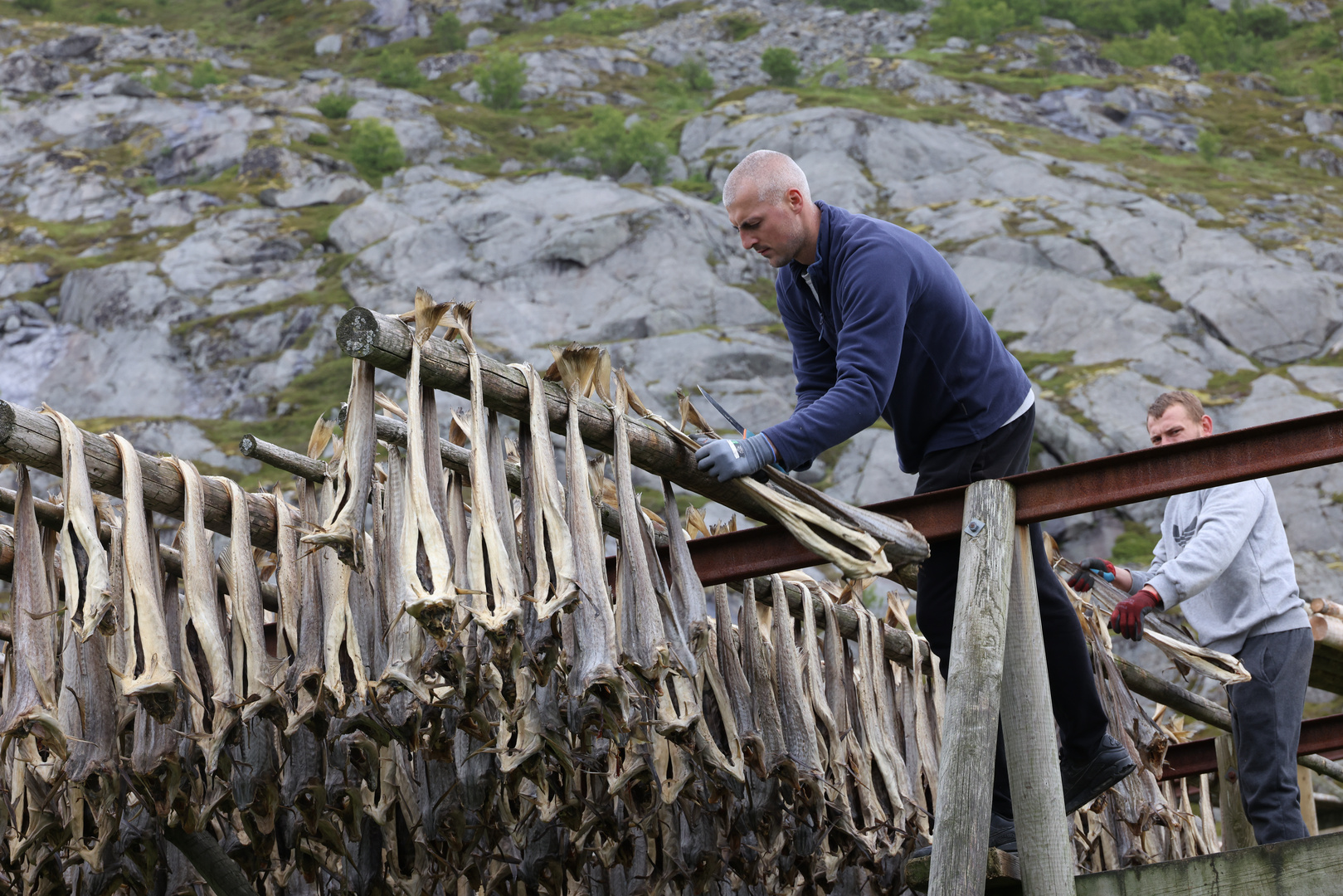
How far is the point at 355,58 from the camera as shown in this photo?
7694cm

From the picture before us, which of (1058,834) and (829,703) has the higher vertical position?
(1058,834)

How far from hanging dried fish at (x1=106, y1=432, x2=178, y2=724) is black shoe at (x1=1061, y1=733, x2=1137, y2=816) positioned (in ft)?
10.9

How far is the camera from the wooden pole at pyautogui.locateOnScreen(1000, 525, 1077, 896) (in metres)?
4.16

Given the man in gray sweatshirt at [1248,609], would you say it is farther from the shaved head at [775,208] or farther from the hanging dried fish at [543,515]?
the hanging dried fish at [543,515]

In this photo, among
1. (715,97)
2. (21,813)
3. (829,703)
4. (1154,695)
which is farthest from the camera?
(715,97)

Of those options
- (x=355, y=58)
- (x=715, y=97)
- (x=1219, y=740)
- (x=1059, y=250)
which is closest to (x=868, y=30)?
(x=715, y=97)

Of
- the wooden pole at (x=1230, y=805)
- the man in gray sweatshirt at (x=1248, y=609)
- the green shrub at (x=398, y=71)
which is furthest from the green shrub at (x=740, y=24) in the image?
the man in gray sweatshirt at (x=1248, y=609)

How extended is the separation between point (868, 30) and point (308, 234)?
148ft

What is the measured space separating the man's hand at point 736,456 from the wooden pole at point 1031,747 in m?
0.93

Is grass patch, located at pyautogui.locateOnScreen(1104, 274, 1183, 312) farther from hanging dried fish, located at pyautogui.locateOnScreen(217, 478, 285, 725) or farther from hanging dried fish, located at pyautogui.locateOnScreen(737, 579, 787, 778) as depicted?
hanging dried fish, located at pyautogui.locateOnScreen(217, 478, 285, 725)

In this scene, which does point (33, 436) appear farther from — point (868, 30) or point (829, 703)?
point (868, 30)

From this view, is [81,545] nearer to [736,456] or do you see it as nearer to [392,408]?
[392,408]

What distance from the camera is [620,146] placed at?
5688 centimetres

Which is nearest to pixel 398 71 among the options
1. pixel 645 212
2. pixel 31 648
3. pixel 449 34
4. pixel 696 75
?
pixel 449 34
